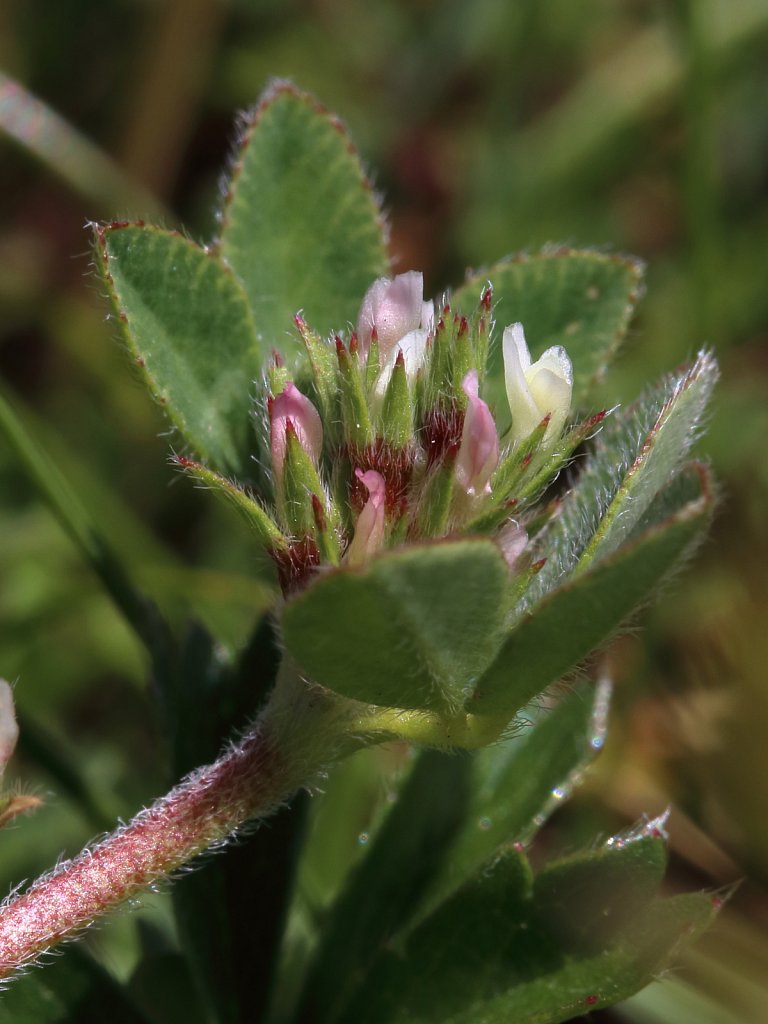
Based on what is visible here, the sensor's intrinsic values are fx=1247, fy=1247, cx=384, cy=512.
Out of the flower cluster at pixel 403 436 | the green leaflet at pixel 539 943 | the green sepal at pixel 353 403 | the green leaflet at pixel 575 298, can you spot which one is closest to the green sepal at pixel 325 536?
the flower cluster at pixel 403 436

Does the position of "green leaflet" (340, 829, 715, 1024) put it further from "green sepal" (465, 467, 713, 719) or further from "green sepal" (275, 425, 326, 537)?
"green sepal" (275, 425, 326, 537)

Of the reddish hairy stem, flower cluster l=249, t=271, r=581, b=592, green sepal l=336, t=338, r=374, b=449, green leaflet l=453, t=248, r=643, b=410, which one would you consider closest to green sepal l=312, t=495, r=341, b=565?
flower cluster l=249, t=271, r=581, b=592

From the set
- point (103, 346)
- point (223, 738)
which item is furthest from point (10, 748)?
point (103, 346)

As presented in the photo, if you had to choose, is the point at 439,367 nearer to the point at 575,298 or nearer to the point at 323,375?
the point at 323,375

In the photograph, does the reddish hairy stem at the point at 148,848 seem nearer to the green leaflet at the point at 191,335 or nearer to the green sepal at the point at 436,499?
the green sepal at the point at 436,499

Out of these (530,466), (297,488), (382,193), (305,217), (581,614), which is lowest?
(581,614)

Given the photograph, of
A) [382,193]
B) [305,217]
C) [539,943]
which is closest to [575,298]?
[305,217]
